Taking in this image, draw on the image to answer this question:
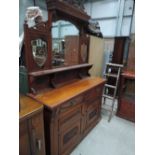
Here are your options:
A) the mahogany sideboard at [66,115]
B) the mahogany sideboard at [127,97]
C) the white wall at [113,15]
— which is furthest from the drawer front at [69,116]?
the white wall at [113,15]

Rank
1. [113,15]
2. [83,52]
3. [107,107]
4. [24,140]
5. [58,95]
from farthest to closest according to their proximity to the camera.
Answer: [113,15]
[107,107]
[83,52]
[58,95]
[24,140]

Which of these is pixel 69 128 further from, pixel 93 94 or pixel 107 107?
pixel 107 107

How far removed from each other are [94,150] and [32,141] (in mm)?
1068

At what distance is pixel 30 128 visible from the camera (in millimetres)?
1128

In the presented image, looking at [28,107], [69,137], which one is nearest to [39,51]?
[28,107]

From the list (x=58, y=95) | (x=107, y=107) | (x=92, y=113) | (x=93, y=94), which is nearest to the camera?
(x=58, y=95)

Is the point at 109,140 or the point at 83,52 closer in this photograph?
the point at 109,140

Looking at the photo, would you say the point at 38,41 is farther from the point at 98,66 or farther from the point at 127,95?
the point at 98,66

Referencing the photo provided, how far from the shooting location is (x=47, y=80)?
5.44 ft

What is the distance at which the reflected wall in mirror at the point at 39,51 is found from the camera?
145 cm

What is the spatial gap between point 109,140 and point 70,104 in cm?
108

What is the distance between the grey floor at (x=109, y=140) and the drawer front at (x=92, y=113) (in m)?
0.17

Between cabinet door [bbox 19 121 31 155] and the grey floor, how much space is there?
867 millimetres
